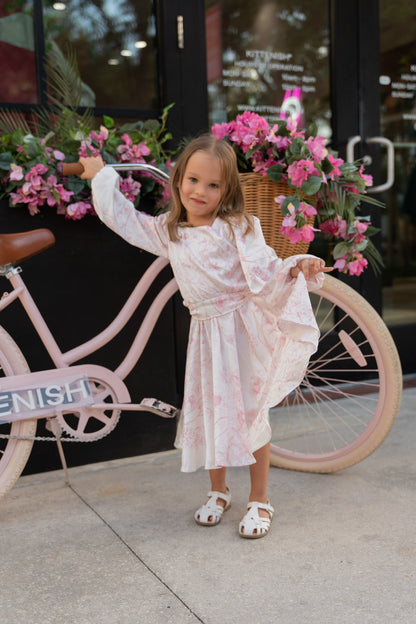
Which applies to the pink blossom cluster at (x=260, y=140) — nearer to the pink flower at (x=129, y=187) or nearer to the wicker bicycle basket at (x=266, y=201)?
the wicker bicycle basket at (x=266, y=201)

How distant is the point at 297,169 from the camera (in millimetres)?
2021

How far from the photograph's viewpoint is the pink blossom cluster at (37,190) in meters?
2.21

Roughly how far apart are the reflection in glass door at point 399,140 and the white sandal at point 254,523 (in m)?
2.20

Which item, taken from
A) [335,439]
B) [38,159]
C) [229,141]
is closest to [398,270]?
[335,439]

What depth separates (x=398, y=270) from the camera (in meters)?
4.40

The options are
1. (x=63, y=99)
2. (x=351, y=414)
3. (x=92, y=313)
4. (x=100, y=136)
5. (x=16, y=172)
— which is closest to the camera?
(x=16, y=172)

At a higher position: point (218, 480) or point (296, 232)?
point (296, 232)

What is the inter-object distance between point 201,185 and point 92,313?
84 centimetres

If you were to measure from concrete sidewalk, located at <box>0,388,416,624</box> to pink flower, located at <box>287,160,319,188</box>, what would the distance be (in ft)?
3.51

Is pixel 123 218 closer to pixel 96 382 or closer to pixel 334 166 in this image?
pixel 96 382

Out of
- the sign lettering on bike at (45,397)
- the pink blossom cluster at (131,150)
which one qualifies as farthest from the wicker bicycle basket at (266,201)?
the sign lettering on bike at (45,397)

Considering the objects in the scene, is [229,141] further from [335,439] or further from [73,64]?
[335,439]

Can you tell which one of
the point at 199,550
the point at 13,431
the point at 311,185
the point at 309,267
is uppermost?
the point at 311,185

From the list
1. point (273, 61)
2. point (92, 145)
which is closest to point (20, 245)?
point (92, 145)
